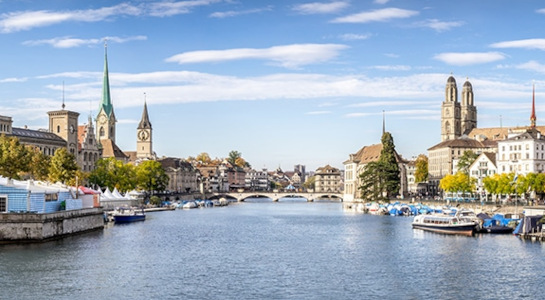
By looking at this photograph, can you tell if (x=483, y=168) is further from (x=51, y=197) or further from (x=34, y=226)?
(x=34, y=226)

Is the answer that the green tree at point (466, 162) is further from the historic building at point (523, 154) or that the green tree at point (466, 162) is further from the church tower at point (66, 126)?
the church tower at point (66, 126)

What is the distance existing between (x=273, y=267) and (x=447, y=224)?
31.4 metres

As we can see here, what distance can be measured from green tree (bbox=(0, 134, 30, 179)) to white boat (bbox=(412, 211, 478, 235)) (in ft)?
141

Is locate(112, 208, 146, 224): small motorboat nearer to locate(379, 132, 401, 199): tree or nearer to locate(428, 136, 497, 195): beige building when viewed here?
locate(379, 132, 401, 199): tree

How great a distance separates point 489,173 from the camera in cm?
13100

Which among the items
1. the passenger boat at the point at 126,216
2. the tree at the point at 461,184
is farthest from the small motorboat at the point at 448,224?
the tree at the point at 461,184

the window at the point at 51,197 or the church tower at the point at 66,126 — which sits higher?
the church tower at the point at 66,126

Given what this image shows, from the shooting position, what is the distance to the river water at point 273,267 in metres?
40.2

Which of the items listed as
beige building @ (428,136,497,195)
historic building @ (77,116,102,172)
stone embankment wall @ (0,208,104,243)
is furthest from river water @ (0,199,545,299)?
beige building @ (428,136,497,195)

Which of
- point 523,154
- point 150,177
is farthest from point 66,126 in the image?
point 523,154

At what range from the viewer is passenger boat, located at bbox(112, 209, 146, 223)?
9144cm

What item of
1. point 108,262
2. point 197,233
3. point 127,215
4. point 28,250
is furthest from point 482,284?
point 127,215

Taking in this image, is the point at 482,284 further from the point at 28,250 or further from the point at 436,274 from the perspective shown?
the point at 28,250

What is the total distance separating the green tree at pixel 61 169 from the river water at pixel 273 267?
20170 millimetres
